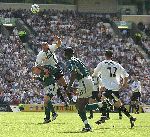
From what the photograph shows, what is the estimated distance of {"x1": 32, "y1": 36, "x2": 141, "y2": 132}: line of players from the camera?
17812mm

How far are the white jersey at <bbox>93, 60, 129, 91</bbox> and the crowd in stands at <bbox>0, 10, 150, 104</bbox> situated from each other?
24297 mm

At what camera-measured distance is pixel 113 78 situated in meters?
20.8

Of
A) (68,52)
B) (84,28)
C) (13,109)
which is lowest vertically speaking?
(13,109)

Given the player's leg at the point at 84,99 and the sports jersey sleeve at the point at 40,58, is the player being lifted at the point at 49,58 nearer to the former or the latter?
the sports jersey sleeve at the point at 40,58

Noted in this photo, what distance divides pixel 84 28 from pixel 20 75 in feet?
46.7

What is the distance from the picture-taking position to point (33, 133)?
16406 millimetres

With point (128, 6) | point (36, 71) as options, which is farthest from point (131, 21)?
point (36, 71)

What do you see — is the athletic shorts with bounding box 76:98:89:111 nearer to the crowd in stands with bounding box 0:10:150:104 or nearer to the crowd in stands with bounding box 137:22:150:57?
the crowd in stands with bounding box 0:10:150:104

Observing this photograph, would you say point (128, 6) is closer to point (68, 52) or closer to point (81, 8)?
point (81, 8)

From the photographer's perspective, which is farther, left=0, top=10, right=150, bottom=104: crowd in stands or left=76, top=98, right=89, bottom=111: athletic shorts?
left=0, top=10, right=150, bottom=104: crowd in stands

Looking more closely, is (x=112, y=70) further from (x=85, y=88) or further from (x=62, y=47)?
(x=62, y=47)

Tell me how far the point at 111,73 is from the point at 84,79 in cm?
263

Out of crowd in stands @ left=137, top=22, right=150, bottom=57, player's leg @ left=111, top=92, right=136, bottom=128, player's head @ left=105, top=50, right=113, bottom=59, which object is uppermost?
crowd in stands @ left=137, top=22, right=150, bottom=57

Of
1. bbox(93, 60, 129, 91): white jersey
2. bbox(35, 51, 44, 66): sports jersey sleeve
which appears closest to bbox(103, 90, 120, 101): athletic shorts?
bbox(93, 60, 129, 91): white jersey
